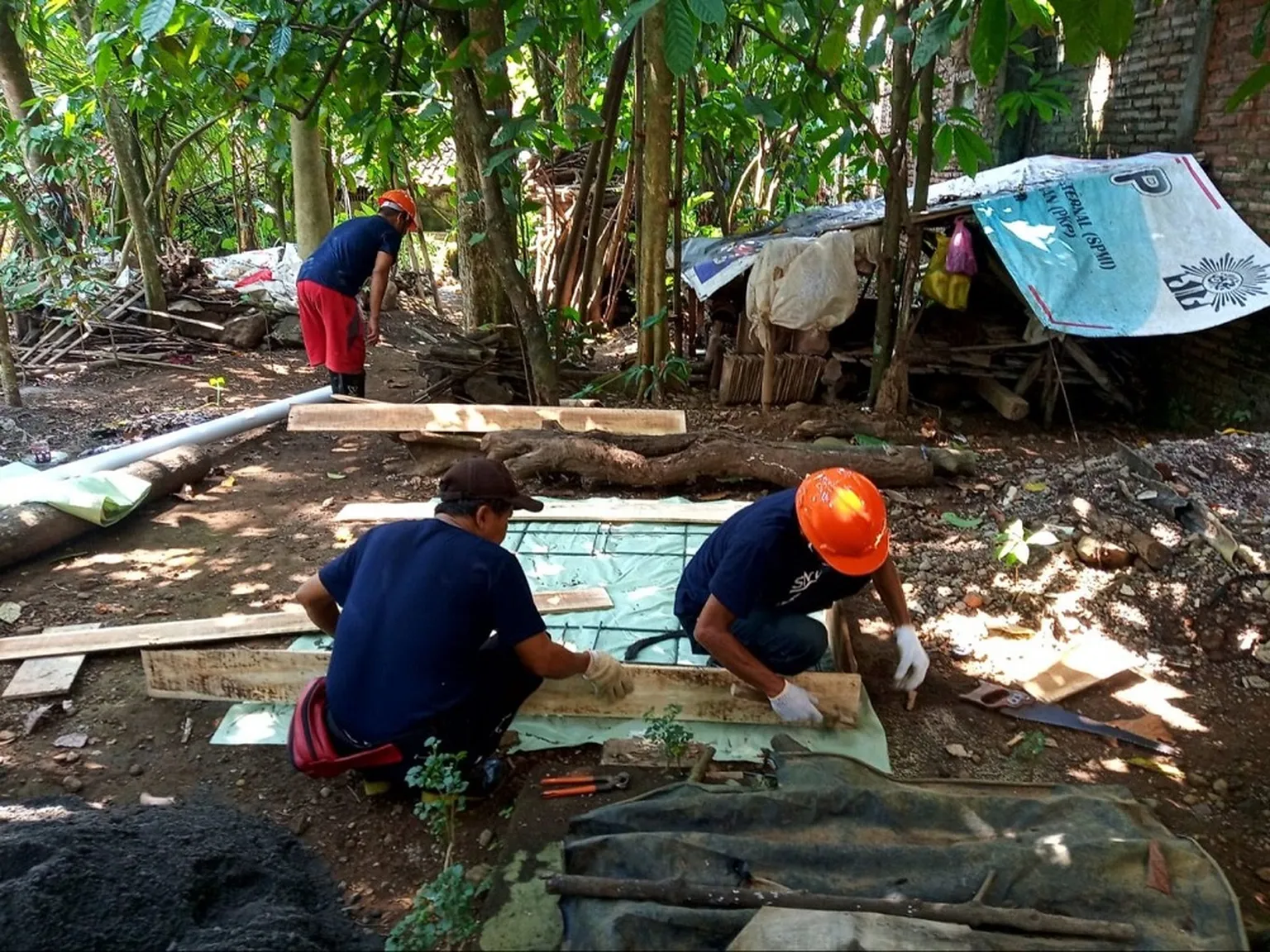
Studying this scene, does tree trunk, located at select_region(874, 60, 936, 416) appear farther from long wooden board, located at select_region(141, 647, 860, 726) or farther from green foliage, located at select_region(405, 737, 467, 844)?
green foliage, located at select_region(405, 737, 467, 844)

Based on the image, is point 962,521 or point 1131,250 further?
point 1131,250

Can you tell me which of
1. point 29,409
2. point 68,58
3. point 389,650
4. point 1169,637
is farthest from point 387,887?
point 68,58

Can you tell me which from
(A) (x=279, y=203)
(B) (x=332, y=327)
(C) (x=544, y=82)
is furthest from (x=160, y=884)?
(A) (x=279, y=203)

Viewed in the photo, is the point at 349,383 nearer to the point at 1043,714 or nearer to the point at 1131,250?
the point at 1043,714

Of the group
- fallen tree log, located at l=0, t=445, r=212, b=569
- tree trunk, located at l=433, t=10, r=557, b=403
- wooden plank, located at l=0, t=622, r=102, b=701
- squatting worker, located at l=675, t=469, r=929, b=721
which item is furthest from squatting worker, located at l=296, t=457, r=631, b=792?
tree trunk, located at l=433, t=10, r=557, b=403

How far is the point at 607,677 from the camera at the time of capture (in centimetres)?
277

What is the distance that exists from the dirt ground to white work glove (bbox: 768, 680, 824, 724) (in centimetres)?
35

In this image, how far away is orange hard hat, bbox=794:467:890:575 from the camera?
241 centimetres

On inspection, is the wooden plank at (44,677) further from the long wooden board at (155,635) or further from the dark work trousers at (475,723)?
the dark work trousers at (475,723)

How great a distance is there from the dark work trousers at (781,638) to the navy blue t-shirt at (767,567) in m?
0.04

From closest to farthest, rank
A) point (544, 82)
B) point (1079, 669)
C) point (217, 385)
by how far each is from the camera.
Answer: point (1079, 669), point (217, 385), point (544, 82)

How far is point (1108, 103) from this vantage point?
741 cm

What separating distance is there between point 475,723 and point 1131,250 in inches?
216

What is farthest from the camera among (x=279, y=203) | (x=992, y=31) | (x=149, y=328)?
(x=279, y=203)
